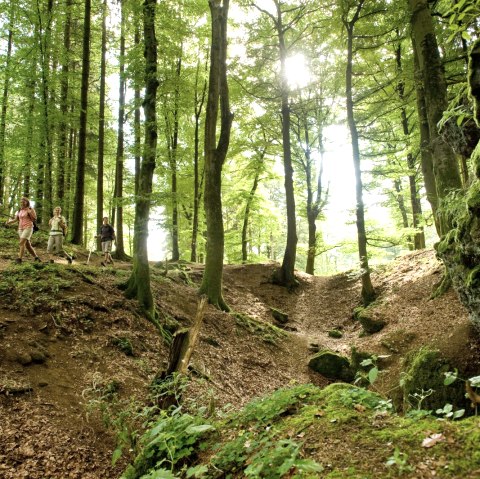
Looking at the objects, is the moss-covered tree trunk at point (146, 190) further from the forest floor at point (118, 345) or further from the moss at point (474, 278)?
the moss at point (474, 278)

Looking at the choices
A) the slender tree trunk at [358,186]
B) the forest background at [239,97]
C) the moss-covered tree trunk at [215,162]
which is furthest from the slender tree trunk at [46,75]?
the slender tree trunk at [358,186]

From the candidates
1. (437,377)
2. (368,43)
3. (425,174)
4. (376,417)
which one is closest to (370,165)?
(368,43)

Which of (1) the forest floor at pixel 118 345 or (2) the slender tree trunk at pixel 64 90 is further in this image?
(2) the slender tree trunk at pixel 64 90

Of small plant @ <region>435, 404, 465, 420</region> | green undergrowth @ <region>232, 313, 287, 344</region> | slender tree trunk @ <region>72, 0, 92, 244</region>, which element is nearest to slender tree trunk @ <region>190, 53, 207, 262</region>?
slender tree trunk @ <region>72, 0, 92, 244</region>

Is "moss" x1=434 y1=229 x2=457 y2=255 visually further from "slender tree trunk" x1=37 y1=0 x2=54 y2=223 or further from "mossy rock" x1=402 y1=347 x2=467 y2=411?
"slender tree trunk" x1=37 y1=0 x2=54 y2=223

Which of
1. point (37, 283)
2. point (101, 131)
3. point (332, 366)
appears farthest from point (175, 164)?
point (332, 366)

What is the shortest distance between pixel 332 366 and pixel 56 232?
9.32 meters

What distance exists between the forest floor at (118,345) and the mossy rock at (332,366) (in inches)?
8.1

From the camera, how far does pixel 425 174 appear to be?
1021 centimetres

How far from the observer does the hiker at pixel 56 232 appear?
36.5 ft

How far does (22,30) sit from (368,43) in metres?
15.3

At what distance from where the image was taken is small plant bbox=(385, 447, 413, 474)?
175 cm

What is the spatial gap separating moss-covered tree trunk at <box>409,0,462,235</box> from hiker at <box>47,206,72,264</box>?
34.7 feet

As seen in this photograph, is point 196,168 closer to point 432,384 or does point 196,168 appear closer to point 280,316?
point 280,316
